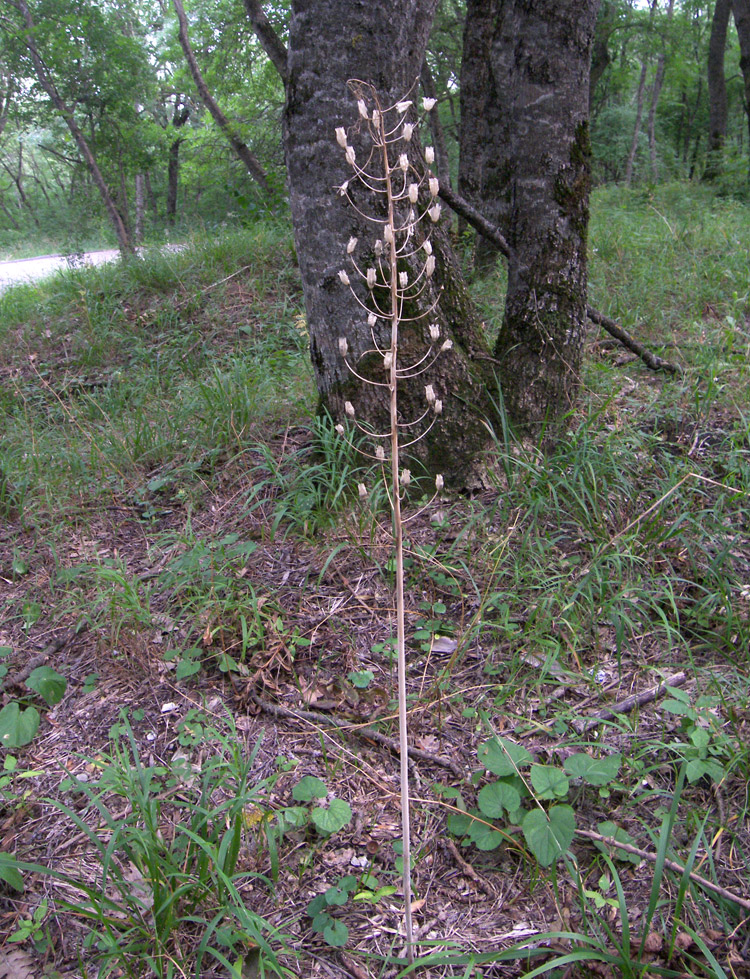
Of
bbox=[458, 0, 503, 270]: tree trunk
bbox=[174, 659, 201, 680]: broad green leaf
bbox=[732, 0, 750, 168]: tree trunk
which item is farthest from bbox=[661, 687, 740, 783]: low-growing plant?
bbox=[732, 0, 750, 168]: tree trunk

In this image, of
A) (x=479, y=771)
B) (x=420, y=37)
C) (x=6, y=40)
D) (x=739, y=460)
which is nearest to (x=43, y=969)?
(x=479, y=771)

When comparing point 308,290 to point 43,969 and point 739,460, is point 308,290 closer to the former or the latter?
point 739,460

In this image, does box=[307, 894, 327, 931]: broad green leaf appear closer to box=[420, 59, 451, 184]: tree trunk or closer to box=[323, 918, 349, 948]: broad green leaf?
box=[323, 918, 349, 948]: broad green leaf

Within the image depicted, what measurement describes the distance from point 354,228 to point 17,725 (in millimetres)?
2146

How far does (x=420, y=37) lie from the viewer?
2553 mm

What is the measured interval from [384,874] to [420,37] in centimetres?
302

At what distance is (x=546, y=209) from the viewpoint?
2773 mm

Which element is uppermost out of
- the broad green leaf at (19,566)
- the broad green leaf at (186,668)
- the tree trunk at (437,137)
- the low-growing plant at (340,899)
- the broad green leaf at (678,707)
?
the tree trunk at (437,137)

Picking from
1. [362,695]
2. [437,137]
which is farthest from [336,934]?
[437,137]

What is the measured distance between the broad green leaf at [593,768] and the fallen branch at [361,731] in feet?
1.03

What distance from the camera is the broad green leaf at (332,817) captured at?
1571 mm

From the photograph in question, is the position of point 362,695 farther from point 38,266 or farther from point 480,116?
point 38,266

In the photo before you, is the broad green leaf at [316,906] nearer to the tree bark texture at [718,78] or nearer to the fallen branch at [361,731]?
the fallen branch at [361,731]

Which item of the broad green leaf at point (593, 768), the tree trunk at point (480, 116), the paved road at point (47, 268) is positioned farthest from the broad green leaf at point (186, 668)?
the paved road at point (47, 268)
